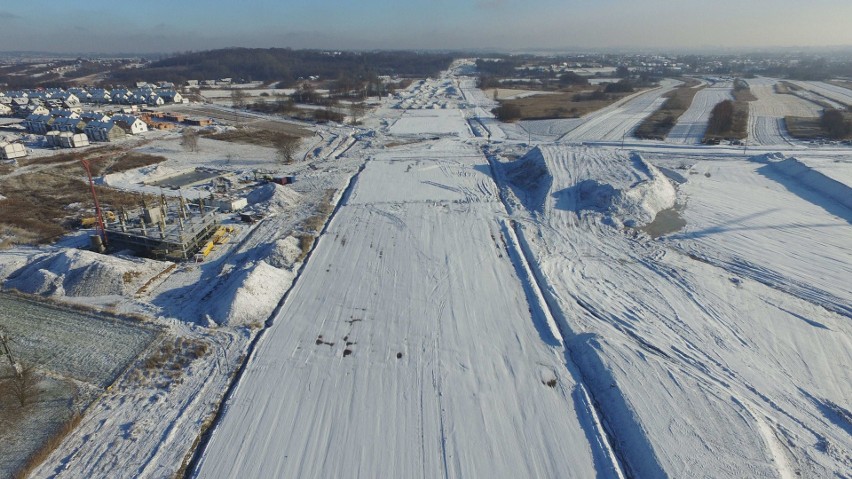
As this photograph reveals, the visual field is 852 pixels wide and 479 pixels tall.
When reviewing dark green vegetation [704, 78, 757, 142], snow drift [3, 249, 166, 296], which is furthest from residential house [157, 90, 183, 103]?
dark green vegetation [704, 78, 757, 142]

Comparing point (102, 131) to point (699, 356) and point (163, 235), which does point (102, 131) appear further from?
point (699, 356)

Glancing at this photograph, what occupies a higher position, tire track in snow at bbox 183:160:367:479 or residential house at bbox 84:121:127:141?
residential house at bbox 84:121:127:141

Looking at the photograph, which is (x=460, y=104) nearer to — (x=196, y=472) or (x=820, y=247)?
(x=820, y=247)

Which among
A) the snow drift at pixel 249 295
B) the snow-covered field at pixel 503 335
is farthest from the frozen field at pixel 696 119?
the snow drift at pixel 249 295

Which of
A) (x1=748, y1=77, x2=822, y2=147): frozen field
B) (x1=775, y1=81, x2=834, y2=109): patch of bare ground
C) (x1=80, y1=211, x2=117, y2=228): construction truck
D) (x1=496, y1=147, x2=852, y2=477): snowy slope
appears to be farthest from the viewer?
(x1=775, y1=81, x2=834, y2=109): patch of bare ground

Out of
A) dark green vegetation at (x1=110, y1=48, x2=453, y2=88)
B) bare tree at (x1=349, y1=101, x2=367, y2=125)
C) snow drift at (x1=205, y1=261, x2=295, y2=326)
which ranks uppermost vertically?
dark green vegetation at (x1=110, y1=48, x2=453, y2=88)

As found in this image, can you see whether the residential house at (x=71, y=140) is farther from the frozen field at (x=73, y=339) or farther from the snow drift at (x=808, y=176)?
the snow drift at (x=808, y=176)

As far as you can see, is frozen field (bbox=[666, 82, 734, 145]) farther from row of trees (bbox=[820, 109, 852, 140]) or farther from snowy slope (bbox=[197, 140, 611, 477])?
snowy slope (bbox=[197, 140, 611, 477])
